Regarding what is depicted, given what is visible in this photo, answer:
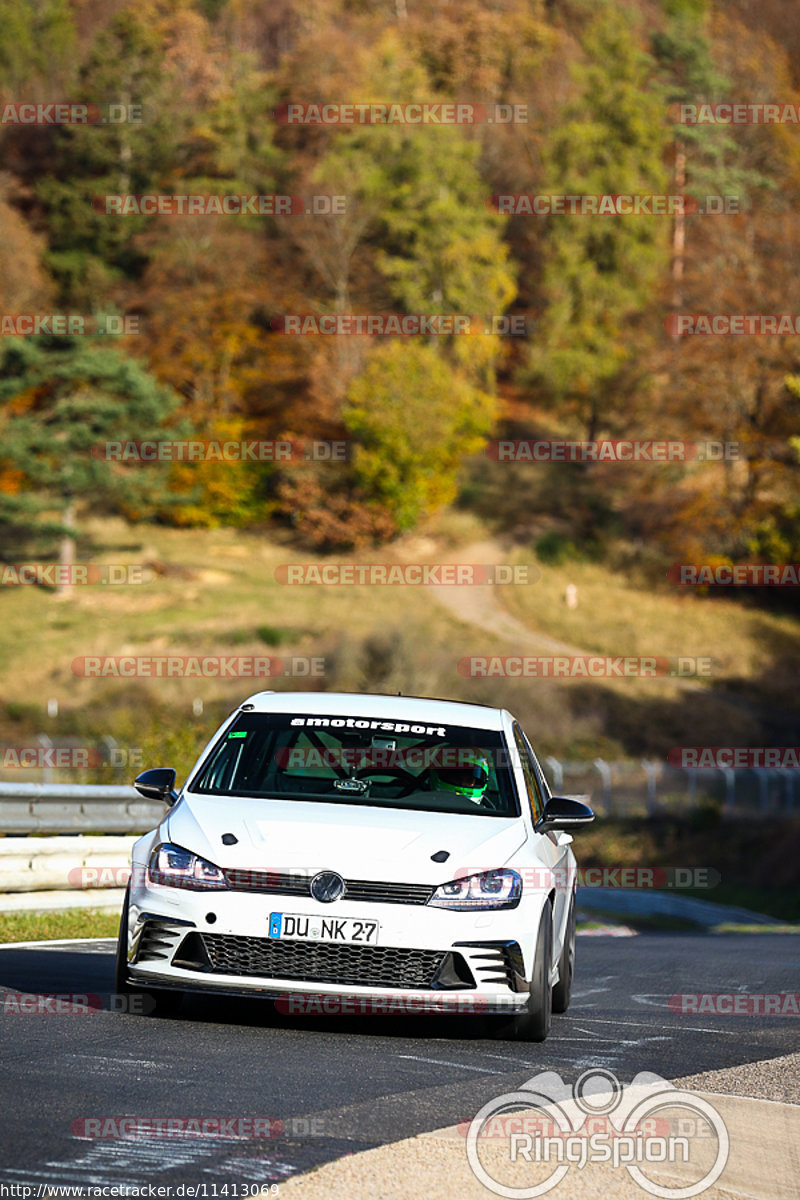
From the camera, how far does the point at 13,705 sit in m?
48.8

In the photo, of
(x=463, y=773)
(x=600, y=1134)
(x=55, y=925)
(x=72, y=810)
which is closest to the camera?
(x=600, y=1134)

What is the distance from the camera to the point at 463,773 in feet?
29.1

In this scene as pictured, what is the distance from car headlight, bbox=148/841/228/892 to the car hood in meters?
0.04

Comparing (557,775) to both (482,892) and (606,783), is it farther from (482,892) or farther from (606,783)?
(482,892)

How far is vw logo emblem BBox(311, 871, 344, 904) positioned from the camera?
7.47m

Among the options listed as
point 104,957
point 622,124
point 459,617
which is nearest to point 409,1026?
point 104,957

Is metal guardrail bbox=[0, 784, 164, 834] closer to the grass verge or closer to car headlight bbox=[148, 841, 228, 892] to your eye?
the grass verge

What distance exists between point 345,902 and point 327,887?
0.11 m

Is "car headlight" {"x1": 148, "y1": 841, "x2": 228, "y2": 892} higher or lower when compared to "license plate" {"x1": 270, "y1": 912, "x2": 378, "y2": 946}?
higher

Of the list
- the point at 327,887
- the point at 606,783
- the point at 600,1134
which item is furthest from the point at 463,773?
the point at 606,783

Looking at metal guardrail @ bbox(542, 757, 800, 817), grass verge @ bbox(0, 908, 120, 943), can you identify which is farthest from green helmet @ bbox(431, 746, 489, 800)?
metal guardrail @ bbox(542, 757, 800, 817)

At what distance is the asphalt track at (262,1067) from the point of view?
206 inches

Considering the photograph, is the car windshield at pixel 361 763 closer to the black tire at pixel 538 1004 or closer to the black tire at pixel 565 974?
the black tire at pixel 538 1004

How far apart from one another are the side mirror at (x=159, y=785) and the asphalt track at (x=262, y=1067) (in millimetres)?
1084
